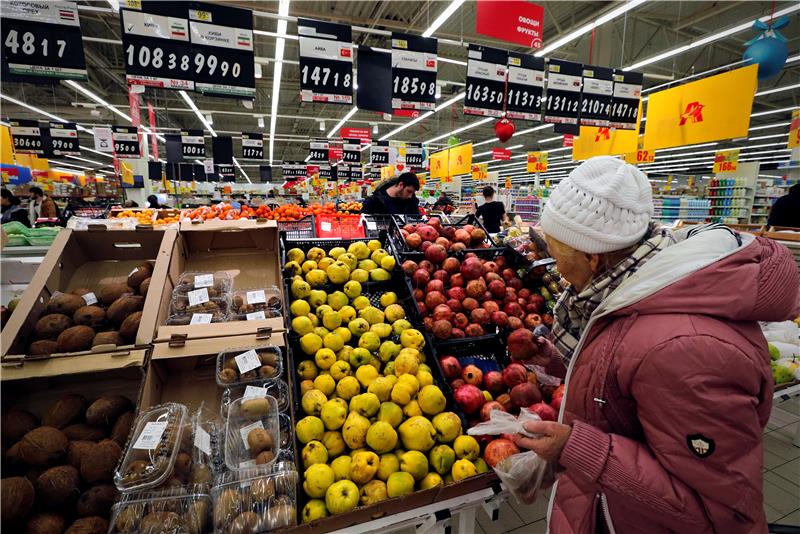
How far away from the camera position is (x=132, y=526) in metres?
1.33

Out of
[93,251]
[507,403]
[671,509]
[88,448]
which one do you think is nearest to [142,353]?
[88,448]

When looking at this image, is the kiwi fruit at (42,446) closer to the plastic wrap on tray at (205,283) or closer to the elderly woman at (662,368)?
Result: the plastic wrap on tray at (205,283)

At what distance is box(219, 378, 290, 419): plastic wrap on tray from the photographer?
1791 mm

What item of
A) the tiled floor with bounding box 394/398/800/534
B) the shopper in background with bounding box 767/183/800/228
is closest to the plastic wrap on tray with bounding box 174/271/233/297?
the tiled floor with bounding box 394/398/800/534

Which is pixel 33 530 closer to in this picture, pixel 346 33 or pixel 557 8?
pixel 346 33

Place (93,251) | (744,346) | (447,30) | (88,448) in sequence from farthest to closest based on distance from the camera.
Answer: (447,30), (93,251), (88,448), (744,346)

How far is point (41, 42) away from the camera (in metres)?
4.15

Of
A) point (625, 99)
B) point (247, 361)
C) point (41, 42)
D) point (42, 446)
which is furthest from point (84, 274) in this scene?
point (625, 99)

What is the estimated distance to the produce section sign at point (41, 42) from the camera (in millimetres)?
4027

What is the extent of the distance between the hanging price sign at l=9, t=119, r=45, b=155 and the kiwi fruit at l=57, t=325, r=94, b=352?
1162 centimetres

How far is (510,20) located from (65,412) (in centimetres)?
578

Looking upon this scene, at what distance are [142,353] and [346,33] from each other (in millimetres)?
4851

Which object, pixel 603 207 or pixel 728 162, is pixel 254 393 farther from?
pixel 728 162

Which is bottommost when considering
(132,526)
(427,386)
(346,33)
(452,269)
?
(132,526)
